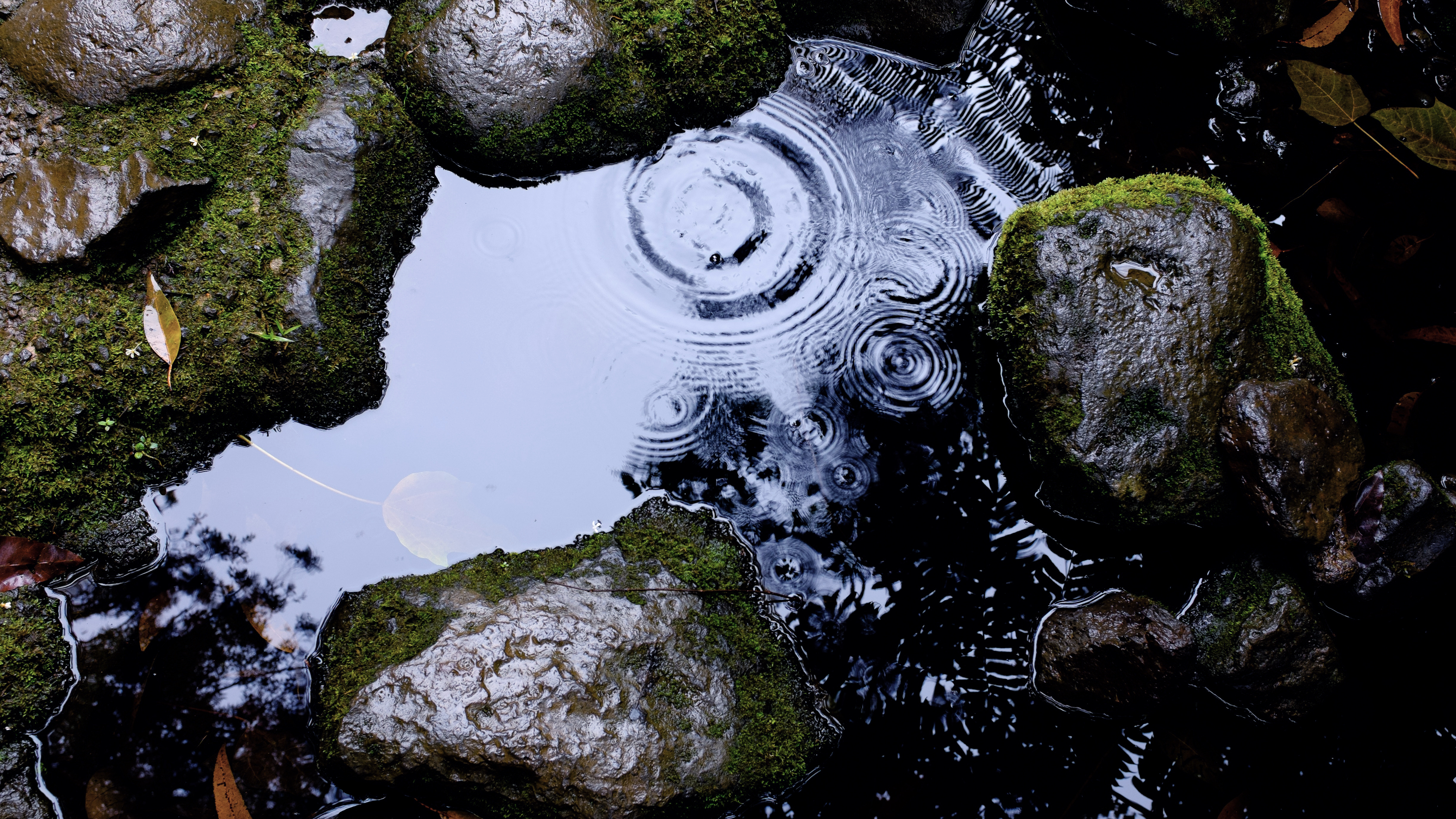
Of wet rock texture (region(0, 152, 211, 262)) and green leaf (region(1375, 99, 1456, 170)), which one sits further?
green leaf (region(1375, 99, 1456, 170))

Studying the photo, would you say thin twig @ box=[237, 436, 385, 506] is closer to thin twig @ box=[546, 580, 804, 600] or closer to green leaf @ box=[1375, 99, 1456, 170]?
thin twig @ box=[546, 580, 804, 600]

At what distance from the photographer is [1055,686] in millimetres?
3129

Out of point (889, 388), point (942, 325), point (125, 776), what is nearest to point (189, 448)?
point (125, 776)

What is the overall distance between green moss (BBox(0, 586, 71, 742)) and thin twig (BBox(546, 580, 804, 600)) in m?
1.95

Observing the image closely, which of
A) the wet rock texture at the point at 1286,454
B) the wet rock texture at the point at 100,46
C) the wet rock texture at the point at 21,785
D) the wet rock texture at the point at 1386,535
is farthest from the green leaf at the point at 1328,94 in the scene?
the wet rock texture at the point at 21,785

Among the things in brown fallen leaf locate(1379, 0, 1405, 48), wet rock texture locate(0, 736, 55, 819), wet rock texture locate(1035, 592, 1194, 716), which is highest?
brown fallen leaf locate(1379, 0, 1405, 48)

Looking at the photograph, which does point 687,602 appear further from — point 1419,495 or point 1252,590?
point 1419,495

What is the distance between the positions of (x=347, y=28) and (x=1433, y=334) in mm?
5093

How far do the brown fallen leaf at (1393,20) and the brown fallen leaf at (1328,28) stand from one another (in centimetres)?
17

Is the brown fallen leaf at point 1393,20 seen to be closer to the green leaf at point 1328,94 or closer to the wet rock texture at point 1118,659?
the green leaf at point 1328,94

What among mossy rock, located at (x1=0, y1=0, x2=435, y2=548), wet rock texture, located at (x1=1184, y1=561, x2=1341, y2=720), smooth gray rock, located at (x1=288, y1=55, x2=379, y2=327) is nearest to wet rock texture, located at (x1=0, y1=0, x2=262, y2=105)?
mossy rock, located at (x1=0, y1=0, x2=435, y2=548)

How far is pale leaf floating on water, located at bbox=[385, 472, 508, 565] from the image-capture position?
3.14 m

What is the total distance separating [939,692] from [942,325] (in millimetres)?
1591

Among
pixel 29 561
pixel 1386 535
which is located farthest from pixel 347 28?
pixel 1386 535
